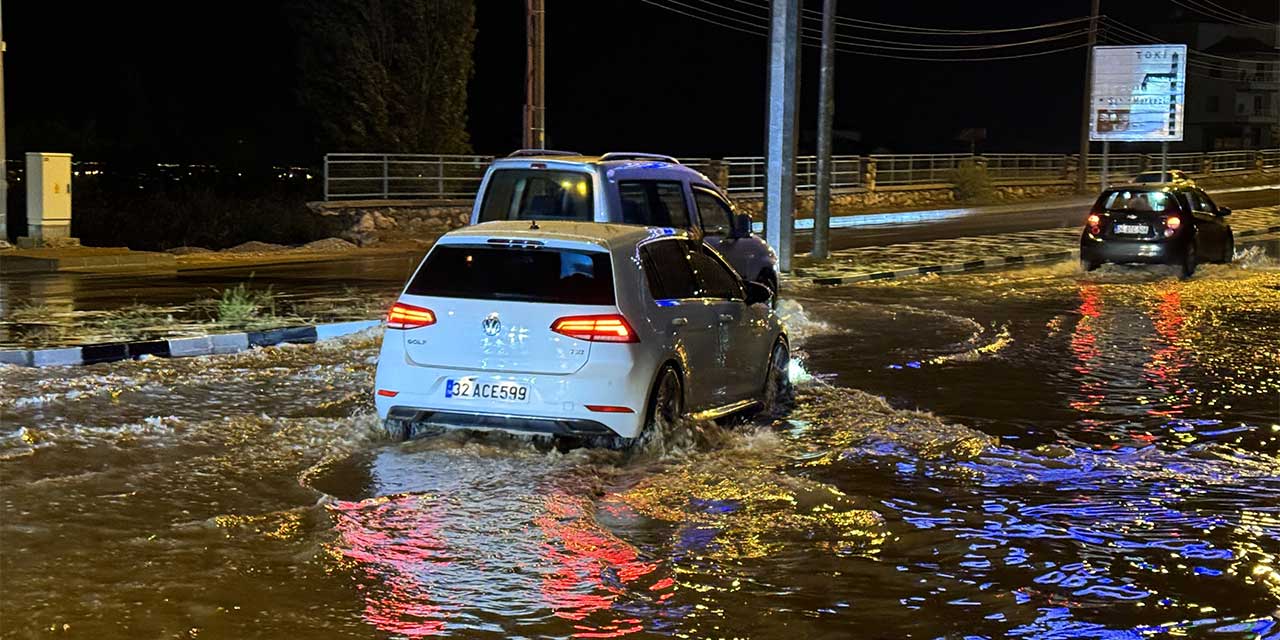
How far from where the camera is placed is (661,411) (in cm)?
916

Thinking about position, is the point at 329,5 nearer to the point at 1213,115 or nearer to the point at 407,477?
the point at 407,477

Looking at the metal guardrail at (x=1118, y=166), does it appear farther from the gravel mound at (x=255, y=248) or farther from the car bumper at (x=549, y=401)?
the car bumper at (x=549, y=401)

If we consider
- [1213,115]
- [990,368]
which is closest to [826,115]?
[990,368]

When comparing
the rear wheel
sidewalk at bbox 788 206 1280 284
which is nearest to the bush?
sidewalk at bbox 788 206 1280 284

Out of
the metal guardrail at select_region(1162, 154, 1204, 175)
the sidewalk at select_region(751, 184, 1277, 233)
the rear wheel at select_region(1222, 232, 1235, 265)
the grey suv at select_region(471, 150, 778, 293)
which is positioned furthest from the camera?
the metal guardrail at select_region(1162, 154, 1204, 175)

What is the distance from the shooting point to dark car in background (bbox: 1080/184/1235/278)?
23688 mm

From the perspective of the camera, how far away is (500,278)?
9.06 metres

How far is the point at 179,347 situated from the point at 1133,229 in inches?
628

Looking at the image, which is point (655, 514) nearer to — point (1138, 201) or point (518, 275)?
point (518, 275)

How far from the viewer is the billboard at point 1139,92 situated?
153 feet

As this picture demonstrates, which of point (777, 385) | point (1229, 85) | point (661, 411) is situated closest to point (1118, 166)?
point (777, 385)

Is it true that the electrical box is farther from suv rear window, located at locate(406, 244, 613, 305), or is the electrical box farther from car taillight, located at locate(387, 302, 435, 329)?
suv rear window, located at locate(406, 244, 613, 305)

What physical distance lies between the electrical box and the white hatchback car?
17.0 metres

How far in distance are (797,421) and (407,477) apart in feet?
10.5
